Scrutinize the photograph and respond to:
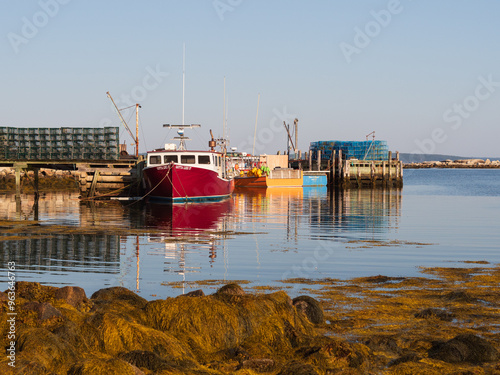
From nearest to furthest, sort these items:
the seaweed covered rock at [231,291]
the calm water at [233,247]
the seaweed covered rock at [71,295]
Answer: the seaweed covered rock at [71,295], the seaweed covered rock at [231,291], the calm water at [233,247]

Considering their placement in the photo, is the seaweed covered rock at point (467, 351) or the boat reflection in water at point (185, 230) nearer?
the seaweed covered rock at point (467, 351)

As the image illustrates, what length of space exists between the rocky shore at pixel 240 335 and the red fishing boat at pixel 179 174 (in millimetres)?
31784

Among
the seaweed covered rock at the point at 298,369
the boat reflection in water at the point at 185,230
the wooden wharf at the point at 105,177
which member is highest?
the wooden wharf at the point at 105,177

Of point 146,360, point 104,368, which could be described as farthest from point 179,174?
point 104,368

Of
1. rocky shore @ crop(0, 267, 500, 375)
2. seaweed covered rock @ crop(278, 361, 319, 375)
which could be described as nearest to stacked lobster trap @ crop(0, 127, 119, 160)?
rocky shore @ crop(0, 267, 500, 375)

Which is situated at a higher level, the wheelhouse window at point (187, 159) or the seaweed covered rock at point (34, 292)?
the wheelhouse window at point (187, 159)

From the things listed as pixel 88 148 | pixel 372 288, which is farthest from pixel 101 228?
pixel 88 148

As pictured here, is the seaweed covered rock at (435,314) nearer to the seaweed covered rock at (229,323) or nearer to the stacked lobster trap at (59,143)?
the seaweed covered rock at (229,323)

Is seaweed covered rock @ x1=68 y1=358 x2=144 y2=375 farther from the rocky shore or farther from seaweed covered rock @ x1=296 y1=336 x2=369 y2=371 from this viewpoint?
seaweed covered rock @ x1=296 y1=336 x2=369 y2=371

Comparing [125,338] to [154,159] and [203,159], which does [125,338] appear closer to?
[203,159]

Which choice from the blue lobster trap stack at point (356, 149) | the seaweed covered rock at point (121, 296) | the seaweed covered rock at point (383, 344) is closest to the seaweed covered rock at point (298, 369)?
the seaweed covered rock at point (383, 344)

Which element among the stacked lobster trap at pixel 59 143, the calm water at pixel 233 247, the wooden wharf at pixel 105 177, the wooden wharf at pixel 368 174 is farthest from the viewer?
the wooden wharf at pixel 368 174

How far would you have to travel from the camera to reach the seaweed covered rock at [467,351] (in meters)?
8.76

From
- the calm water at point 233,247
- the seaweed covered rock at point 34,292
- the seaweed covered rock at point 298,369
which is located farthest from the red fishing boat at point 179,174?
the seaweed covered rock at point 298,369
